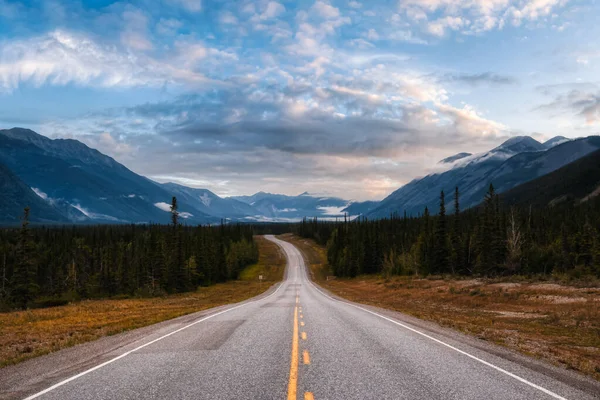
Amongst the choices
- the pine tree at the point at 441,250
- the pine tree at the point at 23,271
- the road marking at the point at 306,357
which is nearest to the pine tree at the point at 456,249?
the pine tree at the point at 441,250

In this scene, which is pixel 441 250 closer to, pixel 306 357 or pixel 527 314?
pixel 527 314

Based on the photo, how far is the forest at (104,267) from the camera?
51.3 meters

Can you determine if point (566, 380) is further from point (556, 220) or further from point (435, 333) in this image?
point (556, 220)

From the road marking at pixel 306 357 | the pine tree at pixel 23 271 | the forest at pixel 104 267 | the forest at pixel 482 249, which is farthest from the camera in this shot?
the forest at pixel 482 249

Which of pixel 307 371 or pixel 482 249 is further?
pixel 482 249

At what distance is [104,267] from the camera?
3477 inches

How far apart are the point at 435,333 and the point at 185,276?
2438 inches

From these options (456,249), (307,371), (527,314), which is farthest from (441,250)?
(307,371)

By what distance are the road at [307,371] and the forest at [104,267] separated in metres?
45.4

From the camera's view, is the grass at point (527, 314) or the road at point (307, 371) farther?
the grass at point (527, 314)

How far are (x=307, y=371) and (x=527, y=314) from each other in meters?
23.7

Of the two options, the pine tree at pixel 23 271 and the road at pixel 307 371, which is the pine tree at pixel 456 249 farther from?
the pine tree at pixel 23 271

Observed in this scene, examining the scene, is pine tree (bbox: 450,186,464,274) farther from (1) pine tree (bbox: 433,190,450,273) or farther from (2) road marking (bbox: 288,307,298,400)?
(2) road marking (bbox: 288,307,298,400)

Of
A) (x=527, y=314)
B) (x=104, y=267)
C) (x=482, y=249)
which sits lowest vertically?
(x=104, y=267)
